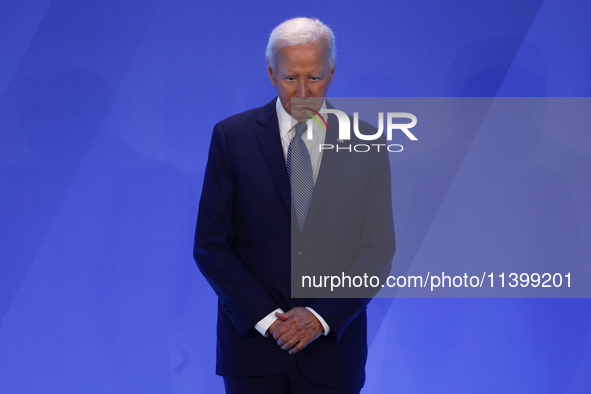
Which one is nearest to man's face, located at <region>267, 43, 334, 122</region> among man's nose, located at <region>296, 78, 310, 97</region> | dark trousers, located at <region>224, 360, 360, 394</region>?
man's nose, located at <region>296, 78, 310, 97</region>

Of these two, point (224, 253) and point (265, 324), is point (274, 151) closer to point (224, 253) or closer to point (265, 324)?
point (224, 253)

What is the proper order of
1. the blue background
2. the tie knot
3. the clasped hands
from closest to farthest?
the clasped hands, the tie knot, the blue background

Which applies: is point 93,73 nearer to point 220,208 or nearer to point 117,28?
point 117,28

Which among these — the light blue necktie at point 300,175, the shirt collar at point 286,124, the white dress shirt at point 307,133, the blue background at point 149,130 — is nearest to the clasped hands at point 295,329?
the light blue necktie at point 300,175

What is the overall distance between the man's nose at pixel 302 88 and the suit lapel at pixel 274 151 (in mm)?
114

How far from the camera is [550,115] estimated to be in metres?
2.32

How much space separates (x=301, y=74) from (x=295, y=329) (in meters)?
0.63

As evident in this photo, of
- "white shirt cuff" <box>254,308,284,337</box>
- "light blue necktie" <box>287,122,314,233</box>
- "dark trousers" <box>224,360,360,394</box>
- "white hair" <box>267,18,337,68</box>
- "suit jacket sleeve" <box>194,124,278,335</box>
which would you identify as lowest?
"dark trousers" <box>224,360,360,394</box>

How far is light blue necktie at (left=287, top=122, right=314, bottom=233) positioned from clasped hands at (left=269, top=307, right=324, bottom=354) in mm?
218

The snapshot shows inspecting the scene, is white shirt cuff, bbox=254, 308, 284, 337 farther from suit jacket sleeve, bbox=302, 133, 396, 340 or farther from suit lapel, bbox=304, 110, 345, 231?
suit lapel, bbox=304, 110, 345, 231

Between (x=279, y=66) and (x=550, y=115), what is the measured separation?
1345 mm

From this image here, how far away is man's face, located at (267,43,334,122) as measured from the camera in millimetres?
1454

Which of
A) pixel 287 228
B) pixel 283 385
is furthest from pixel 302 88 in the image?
pixel 283 385

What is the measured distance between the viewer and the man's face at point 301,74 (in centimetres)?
145
